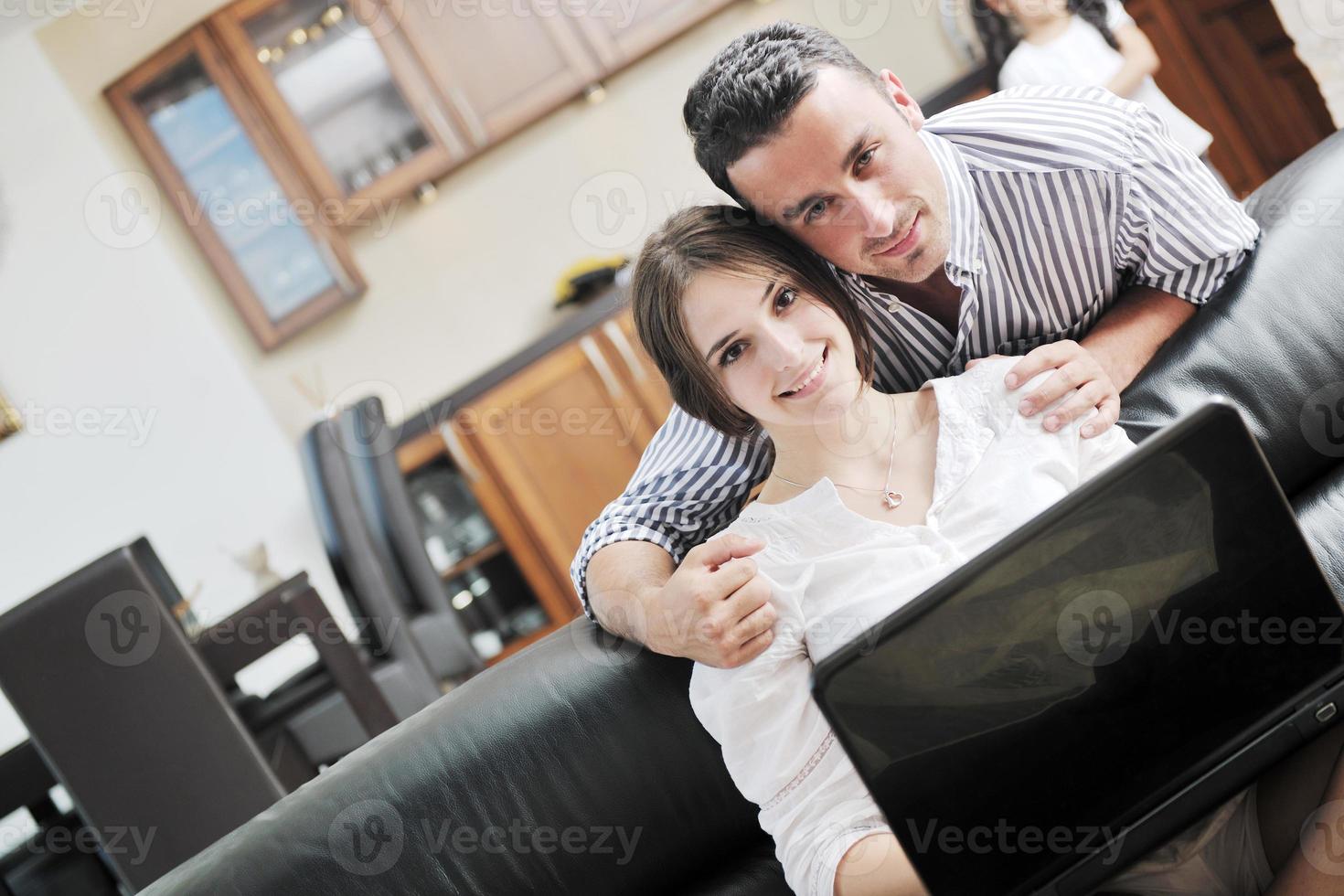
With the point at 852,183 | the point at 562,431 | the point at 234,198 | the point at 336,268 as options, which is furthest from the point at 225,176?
the point at 852,183

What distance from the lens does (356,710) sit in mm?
2172

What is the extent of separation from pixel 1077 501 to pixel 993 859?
0.28m

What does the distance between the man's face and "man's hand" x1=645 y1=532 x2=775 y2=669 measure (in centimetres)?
41

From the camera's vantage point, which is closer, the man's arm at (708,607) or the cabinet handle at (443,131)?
the man's arm at (708,607)

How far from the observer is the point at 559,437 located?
12.0ft

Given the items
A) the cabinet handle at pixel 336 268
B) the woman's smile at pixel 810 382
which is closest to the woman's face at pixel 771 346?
the woman's smile at pixel 810 382

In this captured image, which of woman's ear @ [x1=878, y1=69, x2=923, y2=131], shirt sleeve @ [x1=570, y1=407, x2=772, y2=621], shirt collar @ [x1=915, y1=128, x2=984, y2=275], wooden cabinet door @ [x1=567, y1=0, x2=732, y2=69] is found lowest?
shirt sleeve @ [x1=570, y1=407, x2=772, y2=621]

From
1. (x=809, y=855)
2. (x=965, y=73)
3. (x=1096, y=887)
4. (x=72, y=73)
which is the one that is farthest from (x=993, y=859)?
(x=72, y=73)

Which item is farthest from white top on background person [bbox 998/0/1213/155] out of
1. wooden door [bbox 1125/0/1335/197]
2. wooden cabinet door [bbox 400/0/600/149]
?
wooden cabinet door [bbox 400/0/600/149]

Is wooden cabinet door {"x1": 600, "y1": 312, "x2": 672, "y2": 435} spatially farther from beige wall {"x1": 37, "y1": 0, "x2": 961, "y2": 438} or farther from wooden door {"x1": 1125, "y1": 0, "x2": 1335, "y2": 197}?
wooden door {"x1": 1125, "y1": 0, "x2": 1335, "y2": 197}

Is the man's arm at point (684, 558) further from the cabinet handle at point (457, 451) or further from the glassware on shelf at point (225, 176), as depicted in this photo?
the glassware on shelf at point (225, 176)

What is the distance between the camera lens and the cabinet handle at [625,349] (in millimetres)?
3656

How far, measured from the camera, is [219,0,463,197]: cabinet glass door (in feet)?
12.8

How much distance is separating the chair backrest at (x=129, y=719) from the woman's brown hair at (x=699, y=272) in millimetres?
1058
